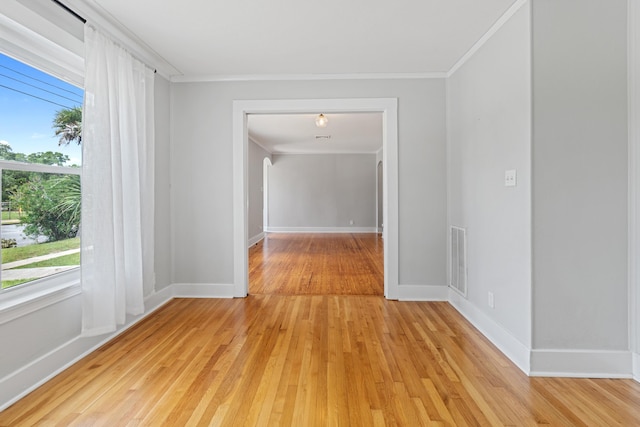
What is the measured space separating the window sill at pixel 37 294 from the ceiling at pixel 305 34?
1963 millimetres

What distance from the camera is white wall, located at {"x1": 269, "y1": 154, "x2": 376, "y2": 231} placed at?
417 inches

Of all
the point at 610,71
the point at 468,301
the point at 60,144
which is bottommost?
the point at 468,301

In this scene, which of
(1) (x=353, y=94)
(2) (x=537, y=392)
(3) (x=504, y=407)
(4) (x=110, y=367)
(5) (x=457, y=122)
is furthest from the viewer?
(1) (x=353, y=94)

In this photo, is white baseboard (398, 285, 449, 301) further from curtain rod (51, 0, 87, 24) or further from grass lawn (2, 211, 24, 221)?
curtain rod (51, 0, 87, 24)

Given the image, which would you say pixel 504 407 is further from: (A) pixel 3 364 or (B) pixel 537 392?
(A) pixel 3 364

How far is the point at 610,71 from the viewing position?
206cm

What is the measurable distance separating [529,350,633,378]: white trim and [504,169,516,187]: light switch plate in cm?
113

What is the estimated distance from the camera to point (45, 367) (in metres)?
2.06

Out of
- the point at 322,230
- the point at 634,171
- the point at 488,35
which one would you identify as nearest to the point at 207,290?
the point at 488,35

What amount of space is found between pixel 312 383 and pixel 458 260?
2.04m

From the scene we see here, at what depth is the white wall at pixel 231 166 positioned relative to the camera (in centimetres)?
358

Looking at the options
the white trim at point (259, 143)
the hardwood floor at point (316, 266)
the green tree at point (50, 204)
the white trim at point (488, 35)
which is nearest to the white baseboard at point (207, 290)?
the hardwood floor at point (316, 266)

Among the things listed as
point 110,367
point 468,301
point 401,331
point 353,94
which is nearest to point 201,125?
point 353,94

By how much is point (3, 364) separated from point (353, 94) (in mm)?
3492
